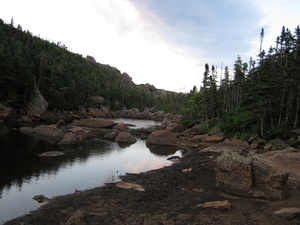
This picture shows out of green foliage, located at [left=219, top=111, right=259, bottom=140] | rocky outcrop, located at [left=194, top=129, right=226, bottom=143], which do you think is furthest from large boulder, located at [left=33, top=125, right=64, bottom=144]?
green foliage, located at [left=219, top=111, right=259, bottom=140]

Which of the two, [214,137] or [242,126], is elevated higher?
[242,126]

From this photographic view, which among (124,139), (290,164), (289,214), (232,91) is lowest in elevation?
(124,139)

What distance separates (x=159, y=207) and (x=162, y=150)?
22102mm

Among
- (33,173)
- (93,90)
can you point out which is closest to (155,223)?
(33,173)

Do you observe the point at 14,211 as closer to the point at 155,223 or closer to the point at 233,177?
the point at 155,223

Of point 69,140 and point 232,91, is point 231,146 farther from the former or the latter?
point 232,91

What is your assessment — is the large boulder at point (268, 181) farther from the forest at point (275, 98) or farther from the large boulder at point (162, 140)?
the large boulder at point (162, 140)

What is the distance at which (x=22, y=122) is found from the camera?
45406 millimetres

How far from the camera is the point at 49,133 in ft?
109

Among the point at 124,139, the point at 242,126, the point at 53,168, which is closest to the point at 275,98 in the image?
the point at 242,126

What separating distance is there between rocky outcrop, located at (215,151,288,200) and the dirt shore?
0.43 metres

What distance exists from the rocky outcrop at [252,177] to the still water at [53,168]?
28.6 ft

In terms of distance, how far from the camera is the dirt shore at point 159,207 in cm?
893

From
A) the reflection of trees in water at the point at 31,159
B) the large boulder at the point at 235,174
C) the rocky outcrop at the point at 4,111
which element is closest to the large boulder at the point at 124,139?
the reflection of trees in water at the point at 31,159
